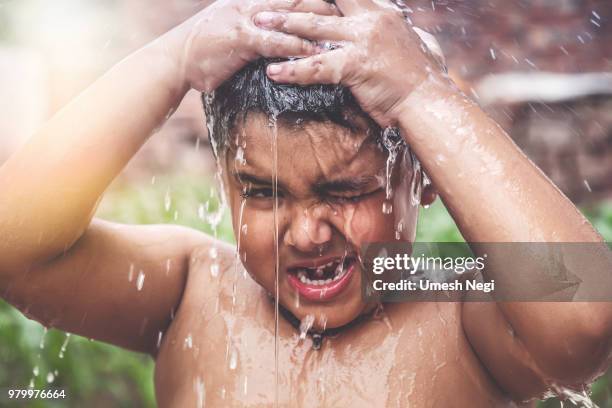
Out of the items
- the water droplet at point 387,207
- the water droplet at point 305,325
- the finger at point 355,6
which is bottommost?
the water droplet at point 305,325

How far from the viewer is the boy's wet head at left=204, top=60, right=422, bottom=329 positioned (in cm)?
169

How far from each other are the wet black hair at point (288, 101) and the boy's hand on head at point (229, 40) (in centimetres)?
4

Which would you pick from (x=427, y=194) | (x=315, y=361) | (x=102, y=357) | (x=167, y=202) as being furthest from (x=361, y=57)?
(x=167, y=202)

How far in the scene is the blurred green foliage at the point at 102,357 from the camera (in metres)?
3.06

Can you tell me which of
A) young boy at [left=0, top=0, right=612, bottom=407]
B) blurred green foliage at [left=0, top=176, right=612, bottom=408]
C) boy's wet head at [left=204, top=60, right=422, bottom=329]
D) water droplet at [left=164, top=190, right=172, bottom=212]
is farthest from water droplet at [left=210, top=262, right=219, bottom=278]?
water droplet at [left=164, top=190, right=172, bottom=212]

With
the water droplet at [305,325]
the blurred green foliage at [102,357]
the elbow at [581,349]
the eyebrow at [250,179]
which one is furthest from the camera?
the blurred green foliage at [102,357]

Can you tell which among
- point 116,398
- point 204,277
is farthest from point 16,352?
point 204,277

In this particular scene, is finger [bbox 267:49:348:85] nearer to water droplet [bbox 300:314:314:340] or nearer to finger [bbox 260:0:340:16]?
finger [bbox 260:0:340:16]

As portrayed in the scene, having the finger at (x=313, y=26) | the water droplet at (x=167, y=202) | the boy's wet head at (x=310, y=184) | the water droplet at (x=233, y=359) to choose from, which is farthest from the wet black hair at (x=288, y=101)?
the water droplet at (x=167, y=202)

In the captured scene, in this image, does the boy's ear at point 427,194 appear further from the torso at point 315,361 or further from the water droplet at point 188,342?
the water droplet at point 188,342

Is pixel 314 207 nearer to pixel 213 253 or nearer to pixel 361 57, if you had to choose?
pixel 361 57

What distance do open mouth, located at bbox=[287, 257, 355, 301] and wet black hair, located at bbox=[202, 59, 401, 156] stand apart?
0.91 ft

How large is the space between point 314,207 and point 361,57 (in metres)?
0.32

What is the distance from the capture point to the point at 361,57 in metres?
1.61
